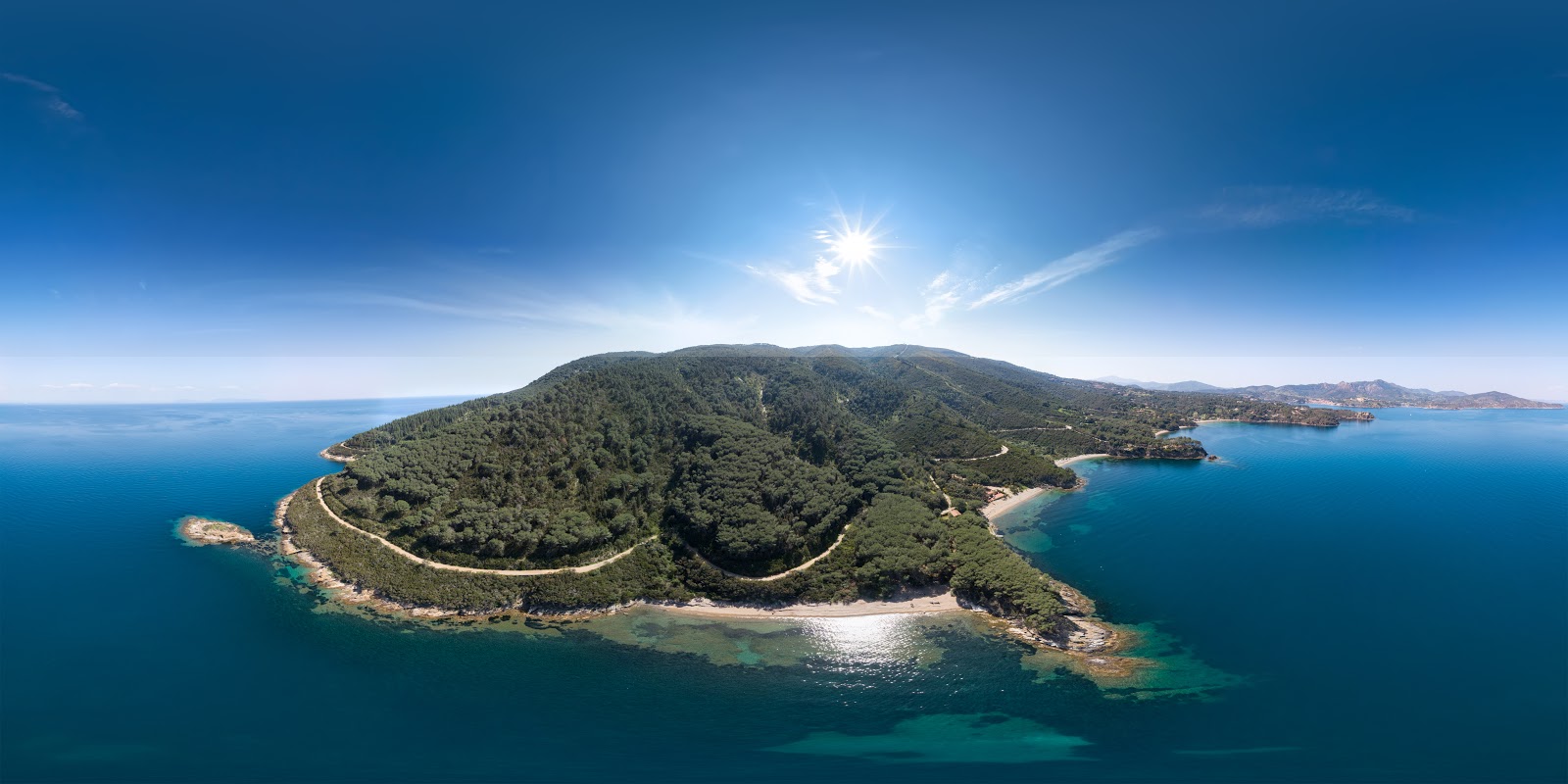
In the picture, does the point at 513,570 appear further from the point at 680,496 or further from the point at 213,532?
the point at 213,532

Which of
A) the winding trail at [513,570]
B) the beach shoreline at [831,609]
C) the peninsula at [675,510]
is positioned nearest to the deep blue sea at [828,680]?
the beach shoreline at [831,609]

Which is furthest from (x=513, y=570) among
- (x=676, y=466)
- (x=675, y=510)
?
(x=676, y=466)

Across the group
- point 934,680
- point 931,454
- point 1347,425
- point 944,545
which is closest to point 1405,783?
point 934,680

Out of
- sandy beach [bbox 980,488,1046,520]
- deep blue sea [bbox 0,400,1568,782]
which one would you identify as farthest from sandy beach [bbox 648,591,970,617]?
sandy beach [bbox 980,488,1046,520]

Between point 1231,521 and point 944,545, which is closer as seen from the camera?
point 944,545

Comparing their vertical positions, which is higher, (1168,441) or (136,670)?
(1168,441)

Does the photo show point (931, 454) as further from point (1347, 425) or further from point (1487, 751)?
point (1347, 425)
